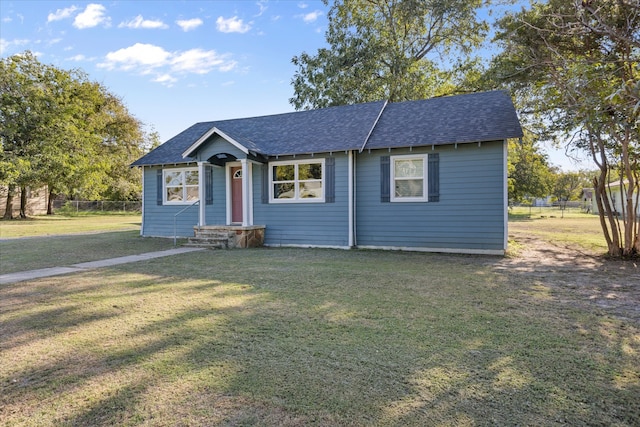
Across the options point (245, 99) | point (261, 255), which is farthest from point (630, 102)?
point (245, 99)

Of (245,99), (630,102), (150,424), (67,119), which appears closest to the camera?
(150,424)

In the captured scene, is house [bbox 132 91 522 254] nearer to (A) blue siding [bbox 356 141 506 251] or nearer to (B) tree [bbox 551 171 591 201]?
(A) blue siding [bbox 356 141 506 251]

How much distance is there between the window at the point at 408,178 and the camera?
1012 centimetres

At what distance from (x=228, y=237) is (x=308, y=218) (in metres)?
2.52

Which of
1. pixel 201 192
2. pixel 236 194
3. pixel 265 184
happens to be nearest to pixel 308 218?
pixel 265 184

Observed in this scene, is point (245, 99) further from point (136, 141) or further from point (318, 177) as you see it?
point (136, 141)

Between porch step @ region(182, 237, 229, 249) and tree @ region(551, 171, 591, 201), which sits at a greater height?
tree @ region(551, 171, 591, 201)

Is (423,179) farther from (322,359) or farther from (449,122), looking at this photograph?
(322,359)

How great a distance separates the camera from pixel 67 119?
22969mm

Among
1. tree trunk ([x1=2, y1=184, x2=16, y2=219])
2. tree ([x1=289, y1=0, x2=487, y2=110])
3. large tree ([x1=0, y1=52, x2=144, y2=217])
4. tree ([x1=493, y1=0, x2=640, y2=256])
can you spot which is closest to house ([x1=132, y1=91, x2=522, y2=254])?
tree ([x1=493, y1=0, x2=640, y2=256])

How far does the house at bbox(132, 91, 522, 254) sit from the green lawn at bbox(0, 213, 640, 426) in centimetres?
416

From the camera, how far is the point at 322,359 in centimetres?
302

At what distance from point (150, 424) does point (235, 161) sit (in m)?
10.3

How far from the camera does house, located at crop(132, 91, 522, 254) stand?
9.57m
